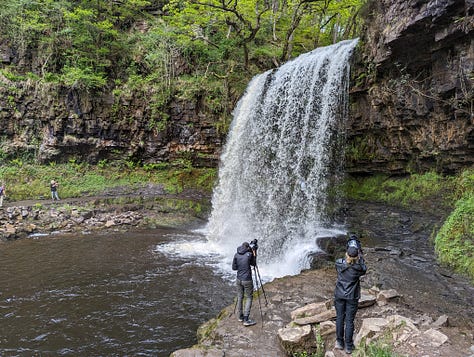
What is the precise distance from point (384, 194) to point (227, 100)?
10.9 metres

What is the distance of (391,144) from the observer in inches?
545

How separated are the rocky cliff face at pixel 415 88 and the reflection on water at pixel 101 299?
30.8 feet

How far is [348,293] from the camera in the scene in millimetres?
4973

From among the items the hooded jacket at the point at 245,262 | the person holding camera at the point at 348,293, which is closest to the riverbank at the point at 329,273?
the person holding camera at the point at 348,293

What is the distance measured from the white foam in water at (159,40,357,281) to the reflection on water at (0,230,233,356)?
2061 mm

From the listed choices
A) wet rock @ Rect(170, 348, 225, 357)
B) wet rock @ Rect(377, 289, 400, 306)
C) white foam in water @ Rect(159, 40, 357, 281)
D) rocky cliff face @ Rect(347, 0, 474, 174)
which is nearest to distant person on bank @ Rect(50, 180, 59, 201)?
white foam in water @ Rect(159, 40, 357, 281)

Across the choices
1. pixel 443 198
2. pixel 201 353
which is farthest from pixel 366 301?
pixel 443 198

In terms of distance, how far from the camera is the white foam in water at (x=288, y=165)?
13.5 metres

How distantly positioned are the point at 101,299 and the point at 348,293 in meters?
7.04

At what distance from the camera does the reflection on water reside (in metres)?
6.89

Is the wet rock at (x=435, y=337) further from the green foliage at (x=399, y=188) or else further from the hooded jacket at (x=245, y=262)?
the green foliage at (x=399, y=188)

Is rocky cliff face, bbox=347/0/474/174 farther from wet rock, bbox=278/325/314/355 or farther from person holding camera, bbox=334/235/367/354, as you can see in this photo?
wet rock, bbox=278/325/314/355

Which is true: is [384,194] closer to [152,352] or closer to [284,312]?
[284,312]

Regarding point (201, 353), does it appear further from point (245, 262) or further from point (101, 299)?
point (101, 299)
